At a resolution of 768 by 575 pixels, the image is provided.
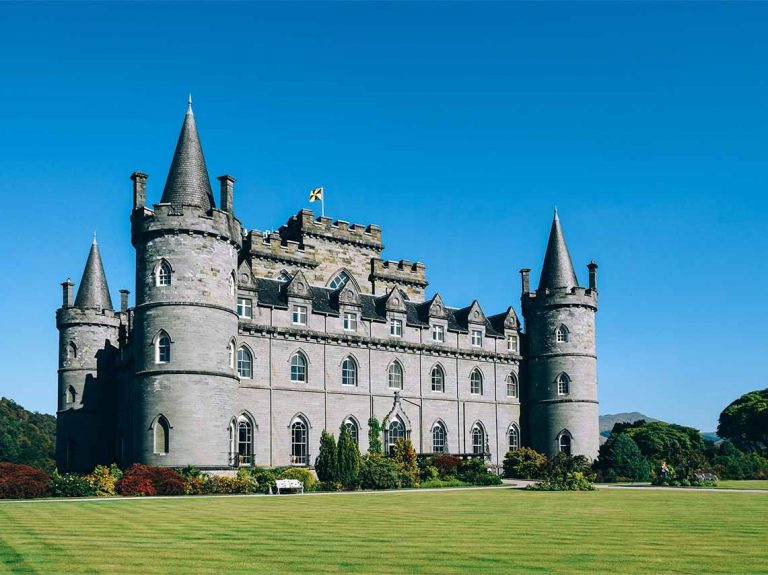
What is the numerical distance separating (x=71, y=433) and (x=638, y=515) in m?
38.2

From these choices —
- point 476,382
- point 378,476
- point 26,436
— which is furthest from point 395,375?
point 26,436

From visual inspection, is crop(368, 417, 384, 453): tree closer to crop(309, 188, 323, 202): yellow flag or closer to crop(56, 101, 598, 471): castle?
crop(56, 101, 598, 471): castle

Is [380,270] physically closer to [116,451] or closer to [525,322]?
[525,322]

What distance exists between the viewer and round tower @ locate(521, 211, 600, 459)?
58125mm

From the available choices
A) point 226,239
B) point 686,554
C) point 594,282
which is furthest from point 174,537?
point 594,282

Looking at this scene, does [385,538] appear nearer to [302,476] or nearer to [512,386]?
[302,476]

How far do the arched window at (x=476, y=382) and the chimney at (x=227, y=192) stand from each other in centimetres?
2079

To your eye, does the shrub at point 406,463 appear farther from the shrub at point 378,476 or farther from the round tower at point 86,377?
the round tower at point 86,377

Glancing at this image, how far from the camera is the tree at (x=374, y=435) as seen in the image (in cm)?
5050

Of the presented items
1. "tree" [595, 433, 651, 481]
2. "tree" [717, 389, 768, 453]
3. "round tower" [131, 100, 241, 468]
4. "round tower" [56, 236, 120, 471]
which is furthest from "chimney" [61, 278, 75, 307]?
"tree" [717, 389, 768, 453]

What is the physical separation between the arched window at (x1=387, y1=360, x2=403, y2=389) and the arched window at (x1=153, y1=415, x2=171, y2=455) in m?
15.8

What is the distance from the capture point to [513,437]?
5934 centimetres

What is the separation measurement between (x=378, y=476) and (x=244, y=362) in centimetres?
1095

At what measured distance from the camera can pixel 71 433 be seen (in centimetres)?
5184
